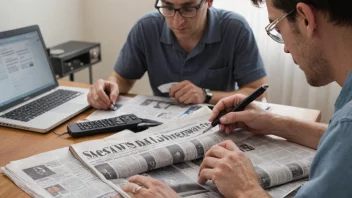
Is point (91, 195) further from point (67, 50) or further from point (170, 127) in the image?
point (67, 50)

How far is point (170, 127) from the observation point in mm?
1161

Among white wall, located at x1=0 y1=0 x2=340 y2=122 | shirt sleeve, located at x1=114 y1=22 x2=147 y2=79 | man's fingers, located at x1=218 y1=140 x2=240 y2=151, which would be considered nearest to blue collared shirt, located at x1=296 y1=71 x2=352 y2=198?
man's fingers, located at x1=218 y1=140 x2=240 y2=151

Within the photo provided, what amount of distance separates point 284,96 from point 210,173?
183cm

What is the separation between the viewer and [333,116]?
73 cm

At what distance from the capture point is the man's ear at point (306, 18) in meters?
0.79

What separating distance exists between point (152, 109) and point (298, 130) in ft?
1.64

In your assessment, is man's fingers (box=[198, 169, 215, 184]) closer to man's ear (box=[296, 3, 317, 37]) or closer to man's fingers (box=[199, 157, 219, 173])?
man's fingers (box=[199, 157, 219, 173])

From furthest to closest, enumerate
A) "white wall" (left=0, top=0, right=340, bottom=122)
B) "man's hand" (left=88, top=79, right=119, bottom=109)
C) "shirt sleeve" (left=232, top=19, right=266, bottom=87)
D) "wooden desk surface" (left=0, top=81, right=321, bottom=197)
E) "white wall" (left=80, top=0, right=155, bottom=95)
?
"white wall" (left=80, top=0, right=155, bottom=95)
"white wall" (left=0, top=0, right=340, bottom=122)
"shirt sleeve" (left=232, top=19, right=266, bottom=87)
"man's hand" (left=88, top=79, right=119, bottom=109)
"wooden desk surface" (left=0, top=81, right=321, bottom=197)

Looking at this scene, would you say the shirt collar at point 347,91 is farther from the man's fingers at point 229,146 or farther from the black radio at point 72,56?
the black radio at point 72,56

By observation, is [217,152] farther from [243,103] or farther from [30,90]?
[30,90]

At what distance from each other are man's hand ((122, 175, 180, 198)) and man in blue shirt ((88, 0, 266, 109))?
0.84 metres

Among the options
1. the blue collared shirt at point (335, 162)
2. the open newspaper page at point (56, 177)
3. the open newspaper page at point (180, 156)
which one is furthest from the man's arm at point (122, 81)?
the blue collared shirt at point (335, 162)

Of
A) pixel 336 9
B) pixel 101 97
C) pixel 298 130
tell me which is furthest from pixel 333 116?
pixel 101 97

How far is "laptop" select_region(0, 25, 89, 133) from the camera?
1.28m
